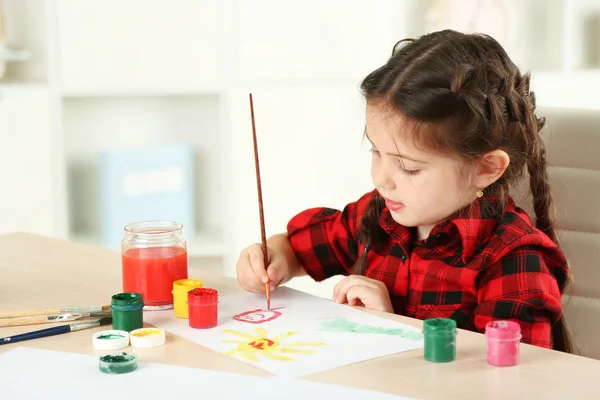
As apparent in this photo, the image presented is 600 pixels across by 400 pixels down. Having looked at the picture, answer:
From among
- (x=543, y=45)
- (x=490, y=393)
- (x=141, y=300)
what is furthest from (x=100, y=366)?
(x=543, y=45)

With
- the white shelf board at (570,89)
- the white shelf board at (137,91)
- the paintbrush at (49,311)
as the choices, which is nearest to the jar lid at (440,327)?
the paintbrush at (49,311)

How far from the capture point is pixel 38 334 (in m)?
1.15

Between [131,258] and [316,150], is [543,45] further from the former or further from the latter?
[131,258]

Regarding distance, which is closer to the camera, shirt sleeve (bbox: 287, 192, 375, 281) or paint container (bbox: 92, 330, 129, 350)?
paint container (bbox: 92, 330, 129, 350)

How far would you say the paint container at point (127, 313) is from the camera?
3.78 feet

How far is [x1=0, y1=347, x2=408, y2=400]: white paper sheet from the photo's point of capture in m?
0.95

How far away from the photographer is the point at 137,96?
9.76 ft

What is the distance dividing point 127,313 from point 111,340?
0.07 m

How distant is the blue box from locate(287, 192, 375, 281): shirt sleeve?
4.31 ft

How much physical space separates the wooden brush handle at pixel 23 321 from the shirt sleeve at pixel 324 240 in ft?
1.76

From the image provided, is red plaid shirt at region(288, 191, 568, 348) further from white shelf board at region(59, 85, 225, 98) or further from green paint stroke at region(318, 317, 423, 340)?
white shelf board at region(59, 85, 225, 98)

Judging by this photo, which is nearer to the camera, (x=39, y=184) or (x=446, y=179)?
(x=446, y=179)

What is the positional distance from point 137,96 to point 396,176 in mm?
1776

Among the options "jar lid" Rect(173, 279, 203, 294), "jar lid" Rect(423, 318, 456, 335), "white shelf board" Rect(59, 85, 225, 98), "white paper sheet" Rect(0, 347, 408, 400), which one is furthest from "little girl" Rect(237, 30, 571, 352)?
"white shelf board" Rect(59, 85, 225, 98)
